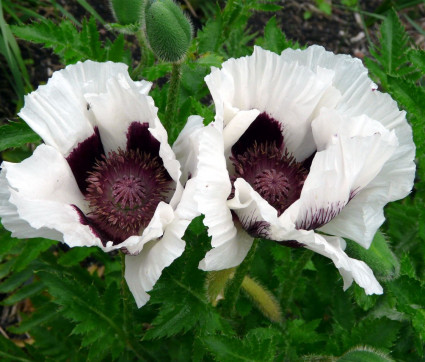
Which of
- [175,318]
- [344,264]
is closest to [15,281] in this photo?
[175,318]

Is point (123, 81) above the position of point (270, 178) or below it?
above

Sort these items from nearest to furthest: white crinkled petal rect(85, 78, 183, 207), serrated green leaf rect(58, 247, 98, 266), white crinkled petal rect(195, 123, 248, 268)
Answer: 1. white crinkled petal rect(195, 123, 248, 268)
2. white crinkled petal rect(85, 78, 183, 207)
3. serrated green leaf rect(58, 247, 98, 266)

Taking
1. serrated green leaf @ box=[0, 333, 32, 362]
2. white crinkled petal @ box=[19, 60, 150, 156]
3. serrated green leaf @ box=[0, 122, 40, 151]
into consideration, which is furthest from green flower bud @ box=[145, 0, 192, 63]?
serrated green leaf @ box=[0, 333, 32, 362]

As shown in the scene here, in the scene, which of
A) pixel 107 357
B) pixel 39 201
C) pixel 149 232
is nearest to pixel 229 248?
pixel 149 232

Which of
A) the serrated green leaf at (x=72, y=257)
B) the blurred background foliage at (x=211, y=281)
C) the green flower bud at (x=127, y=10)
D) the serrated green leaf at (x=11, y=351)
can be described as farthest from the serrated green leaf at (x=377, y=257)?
the serrated green leaf at (x=11, y=351)

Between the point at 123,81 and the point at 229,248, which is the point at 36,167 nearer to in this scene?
the point at 123,81

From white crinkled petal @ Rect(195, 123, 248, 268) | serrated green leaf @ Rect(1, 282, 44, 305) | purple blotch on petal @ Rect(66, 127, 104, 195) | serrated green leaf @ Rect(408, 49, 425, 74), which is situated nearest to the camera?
white crinkled petal @ Rect(195, 123, 248, 268)

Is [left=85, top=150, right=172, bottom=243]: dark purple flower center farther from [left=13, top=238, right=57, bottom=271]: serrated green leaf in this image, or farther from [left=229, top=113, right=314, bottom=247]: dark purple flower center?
[left=13, top=238, right=57, bottom=271]: serrated green leaf
